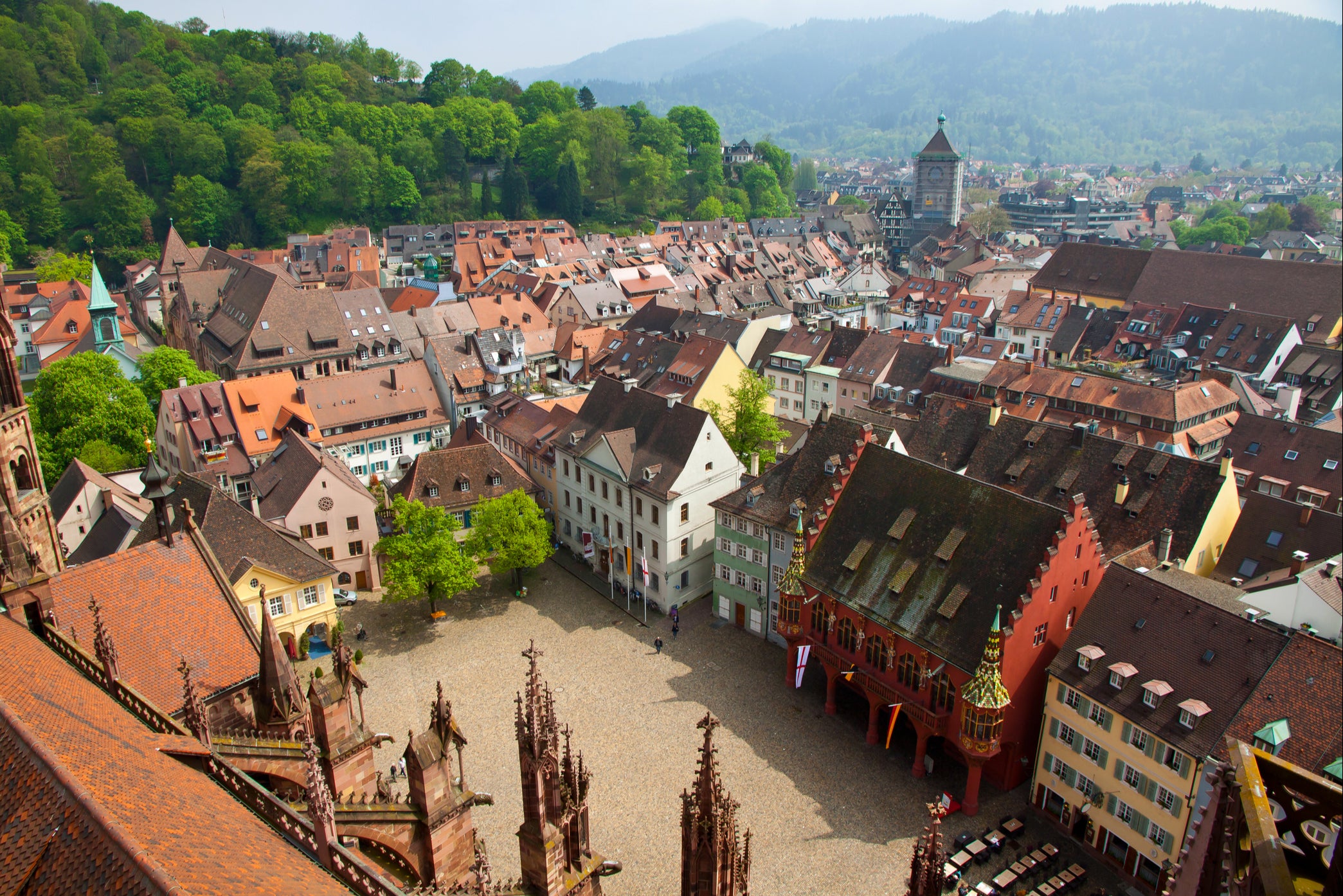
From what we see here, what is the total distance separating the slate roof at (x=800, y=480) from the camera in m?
42.7

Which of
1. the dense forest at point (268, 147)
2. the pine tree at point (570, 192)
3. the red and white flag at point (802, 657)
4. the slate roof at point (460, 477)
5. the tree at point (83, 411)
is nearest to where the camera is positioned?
the red and white flag at point (802, 657)

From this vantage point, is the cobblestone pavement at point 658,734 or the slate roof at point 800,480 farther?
the slate roof at point 800,480

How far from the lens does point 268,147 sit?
147 m

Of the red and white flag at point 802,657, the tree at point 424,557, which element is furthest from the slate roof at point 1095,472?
the tree at point 424,557

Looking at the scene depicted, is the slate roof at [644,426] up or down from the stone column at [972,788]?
up

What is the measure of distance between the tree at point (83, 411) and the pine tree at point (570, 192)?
102296 millimetres

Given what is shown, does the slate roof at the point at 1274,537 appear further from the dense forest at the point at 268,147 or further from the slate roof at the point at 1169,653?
the dense forest at the point at 268,147

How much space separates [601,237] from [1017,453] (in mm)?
98748

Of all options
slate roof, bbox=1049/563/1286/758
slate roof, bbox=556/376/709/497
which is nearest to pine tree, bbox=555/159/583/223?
slate roof, bbox=556/376/709/497

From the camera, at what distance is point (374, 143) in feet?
527

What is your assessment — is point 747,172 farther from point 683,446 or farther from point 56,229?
point 683,446

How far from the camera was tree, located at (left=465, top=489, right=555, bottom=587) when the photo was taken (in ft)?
156

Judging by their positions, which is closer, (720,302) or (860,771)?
(860,771)

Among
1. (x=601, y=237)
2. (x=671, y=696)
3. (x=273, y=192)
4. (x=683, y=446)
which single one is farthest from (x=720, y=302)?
(x=273, y=192)
